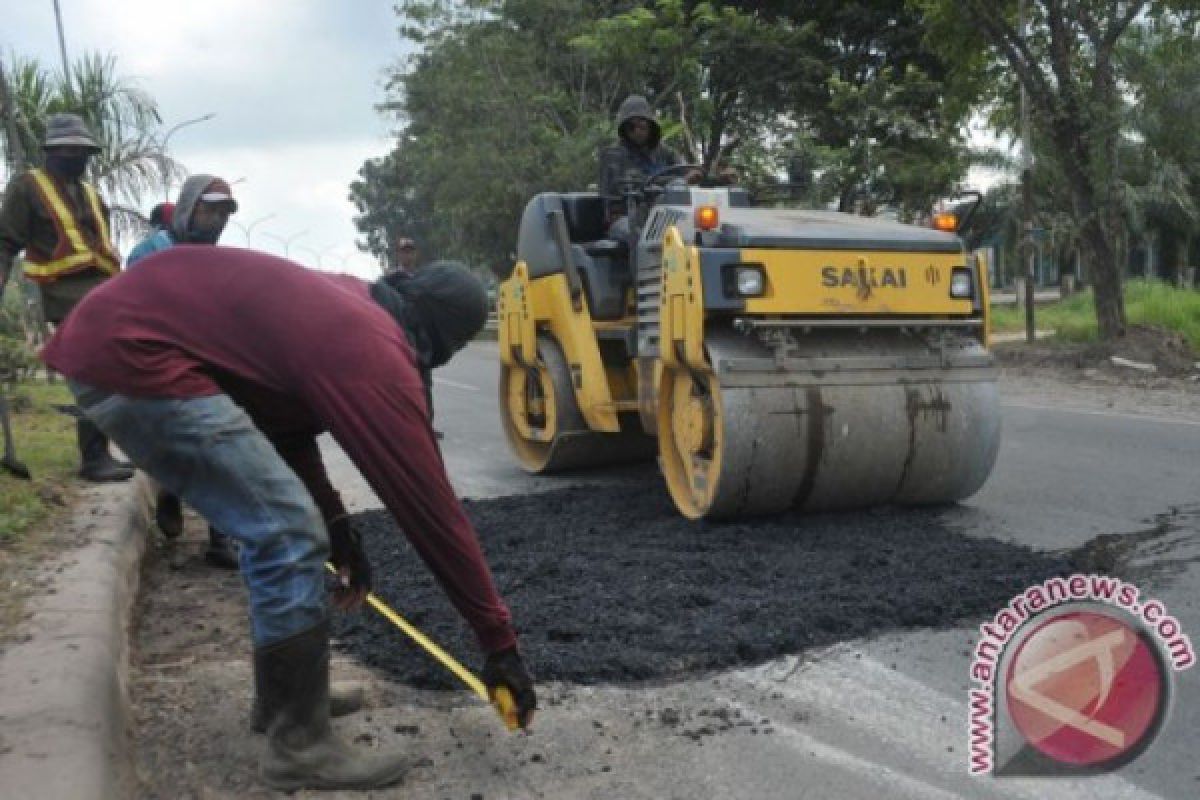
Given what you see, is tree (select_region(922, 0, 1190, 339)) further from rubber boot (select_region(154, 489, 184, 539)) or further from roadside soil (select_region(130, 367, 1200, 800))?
rubber boot (select_region(154, 489, 184, 539))

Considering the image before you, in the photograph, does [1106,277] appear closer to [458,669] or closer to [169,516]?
[169,516]

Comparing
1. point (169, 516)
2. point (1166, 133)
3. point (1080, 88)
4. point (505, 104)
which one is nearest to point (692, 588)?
point (169, 516)

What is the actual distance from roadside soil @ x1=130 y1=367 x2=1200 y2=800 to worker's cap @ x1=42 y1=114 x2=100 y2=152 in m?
1.94

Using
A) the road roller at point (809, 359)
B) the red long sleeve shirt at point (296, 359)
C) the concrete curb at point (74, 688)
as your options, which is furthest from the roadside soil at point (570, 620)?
the red long sleeve shirt at point (296, 359)

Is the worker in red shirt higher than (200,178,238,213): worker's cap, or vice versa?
(200,178,238,213): worker's cap

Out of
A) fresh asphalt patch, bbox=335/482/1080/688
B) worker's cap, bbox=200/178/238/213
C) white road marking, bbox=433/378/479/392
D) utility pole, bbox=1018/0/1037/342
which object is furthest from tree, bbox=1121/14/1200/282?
worker's cap, bbox=200/178/238/213

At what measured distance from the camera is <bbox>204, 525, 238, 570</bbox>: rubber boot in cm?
507

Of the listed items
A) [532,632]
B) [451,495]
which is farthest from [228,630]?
[451,495]

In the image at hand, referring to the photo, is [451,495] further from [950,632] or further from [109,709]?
[950,632]

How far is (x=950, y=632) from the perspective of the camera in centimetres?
384

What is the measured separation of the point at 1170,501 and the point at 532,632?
3.64m

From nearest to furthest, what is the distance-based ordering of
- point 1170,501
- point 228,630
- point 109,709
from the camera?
point 109,709, point 228,630, point 1170,501

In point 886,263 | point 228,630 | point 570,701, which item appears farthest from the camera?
point 886,263

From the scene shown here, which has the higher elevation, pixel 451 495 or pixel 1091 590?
pixel 451 495
